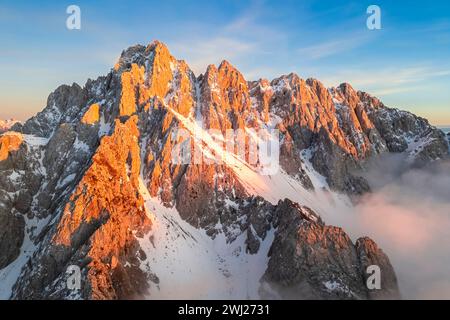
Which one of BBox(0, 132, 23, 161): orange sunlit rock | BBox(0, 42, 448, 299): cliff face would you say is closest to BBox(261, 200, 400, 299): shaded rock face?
BBox(0, 42, 448, 299): cliff face

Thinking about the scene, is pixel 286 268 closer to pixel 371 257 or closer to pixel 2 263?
pixel 371 257

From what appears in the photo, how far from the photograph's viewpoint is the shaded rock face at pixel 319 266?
14650 centimetres

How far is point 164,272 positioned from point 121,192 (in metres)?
34.5

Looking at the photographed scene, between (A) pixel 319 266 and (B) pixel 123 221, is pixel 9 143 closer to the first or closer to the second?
(B) pixel 123 221

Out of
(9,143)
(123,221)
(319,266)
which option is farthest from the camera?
(9,143)

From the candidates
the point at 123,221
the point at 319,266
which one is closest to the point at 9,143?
the point at 123,221

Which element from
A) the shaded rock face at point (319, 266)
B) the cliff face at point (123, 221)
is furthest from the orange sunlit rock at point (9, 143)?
the shaded rock face at point (319, 266)

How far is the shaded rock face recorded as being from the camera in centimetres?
14650

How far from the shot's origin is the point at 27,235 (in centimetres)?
17000

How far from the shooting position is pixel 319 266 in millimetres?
150375

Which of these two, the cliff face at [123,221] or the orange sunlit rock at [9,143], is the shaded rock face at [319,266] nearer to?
the cliff face at [123,221]
